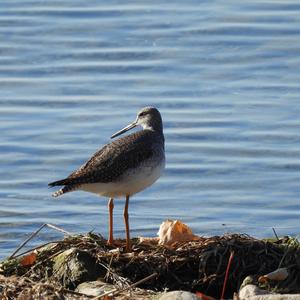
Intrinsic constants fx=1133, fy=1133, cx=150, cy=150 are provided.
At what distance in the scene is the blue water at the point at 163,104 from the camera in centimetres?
1151

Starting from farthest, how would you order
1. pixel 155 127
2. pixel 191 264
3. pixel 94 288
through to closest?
pixel 155 127
pixel 191 264
pixel 94 288

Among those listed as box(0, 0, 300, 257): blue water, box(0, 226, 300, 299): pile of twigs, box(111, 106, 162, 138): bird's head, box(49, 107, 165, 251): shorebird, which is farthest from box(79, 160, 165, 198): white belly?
box(0, 0, 300, 257): blue water

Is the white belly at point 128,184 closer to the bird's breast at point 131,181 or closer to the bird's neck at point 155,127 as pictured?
the bird's breast at point 131,181

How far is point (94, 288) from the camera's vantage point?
775 centimetres

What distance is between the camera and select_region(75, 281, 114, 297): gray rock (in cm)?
761

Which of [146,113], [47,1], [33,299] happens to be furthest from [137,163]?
[47,1]

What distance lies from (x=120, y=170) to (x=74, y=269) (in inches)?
44.6

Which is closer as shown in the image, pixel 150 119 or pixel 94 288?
pixel 94 288

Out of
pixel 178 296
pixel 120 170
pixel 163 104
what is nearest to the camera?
pixel 178 296

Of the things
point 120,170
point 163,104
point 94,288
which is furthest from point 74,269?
point 163,104

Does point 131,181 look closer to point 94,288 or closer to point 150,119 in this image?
point 150,119

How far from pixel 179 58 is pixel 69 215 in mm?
4232

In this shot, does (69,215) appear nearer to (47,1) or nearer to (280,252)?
(280,252)

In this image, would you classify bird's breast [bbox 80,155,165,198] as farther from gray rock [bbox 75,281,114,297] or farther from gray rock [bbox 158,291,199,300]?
gray rock [bbox 158,291,199,300]
